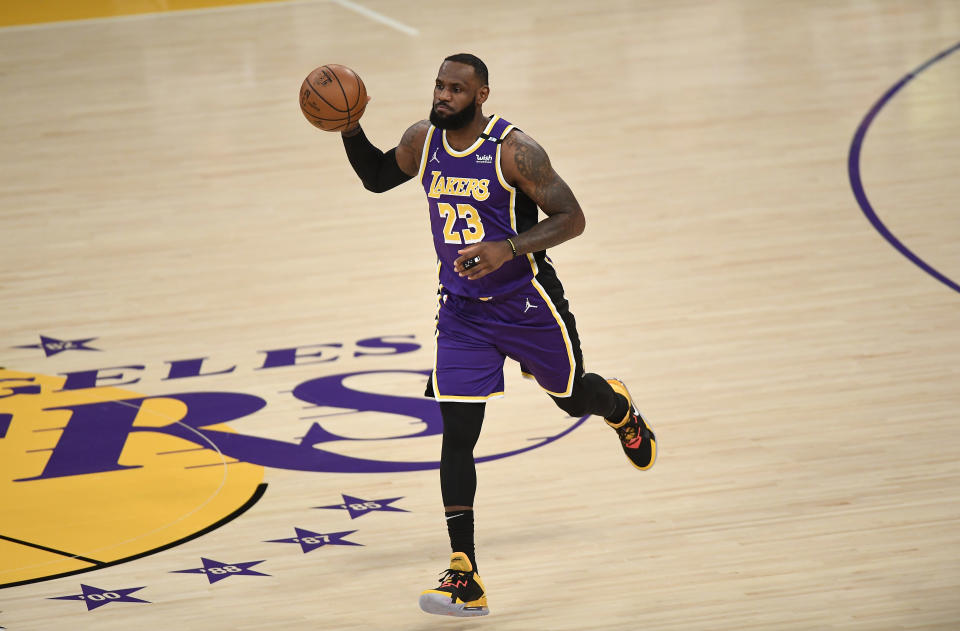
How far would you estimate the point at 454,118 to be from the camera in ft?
13.1

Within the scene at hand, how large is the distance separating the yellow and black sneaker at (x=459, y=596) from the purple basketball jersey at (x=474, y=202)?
945 millimetres

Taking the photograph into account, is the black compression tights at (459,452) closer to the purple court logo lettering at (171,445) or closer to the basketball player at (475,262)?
the basketball player at (475,262)

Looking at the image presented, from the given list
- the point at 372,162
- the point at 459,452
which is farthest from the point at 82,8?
the point at 459,452

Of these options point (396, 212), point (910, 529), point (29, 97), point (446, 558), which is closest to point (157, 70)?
point (29, 97)

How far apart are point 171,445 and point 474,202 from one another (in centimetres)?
224

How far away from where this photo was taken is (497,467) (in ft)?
17.4

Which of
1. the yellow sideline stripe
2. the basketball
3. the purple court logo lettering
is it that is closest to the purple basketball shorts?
the basketball

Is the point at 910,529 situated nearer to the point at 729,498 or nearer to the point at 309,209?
the point at 729,498

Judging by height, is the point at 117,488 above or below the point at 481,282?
below

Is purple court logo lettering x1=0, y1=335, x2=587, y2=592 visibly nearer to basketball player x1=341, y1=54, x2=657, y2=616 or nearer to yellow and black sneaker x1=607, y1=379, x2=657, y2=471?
yellow and black sneaker x1=607, y1=379, x2=657, y2=471

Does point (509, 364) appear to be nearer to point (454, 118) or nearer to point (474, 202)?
point (474, 202)

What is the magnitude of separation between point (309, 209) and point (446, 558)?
4200 millimetres

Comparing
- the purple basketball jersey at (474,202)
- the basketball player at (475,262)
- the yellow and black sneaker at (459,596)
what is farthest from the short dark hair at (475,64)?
the yellow and black sneaker at (459,596)

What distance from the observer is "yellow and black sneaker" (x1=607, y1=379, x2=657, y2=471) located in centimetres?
482
